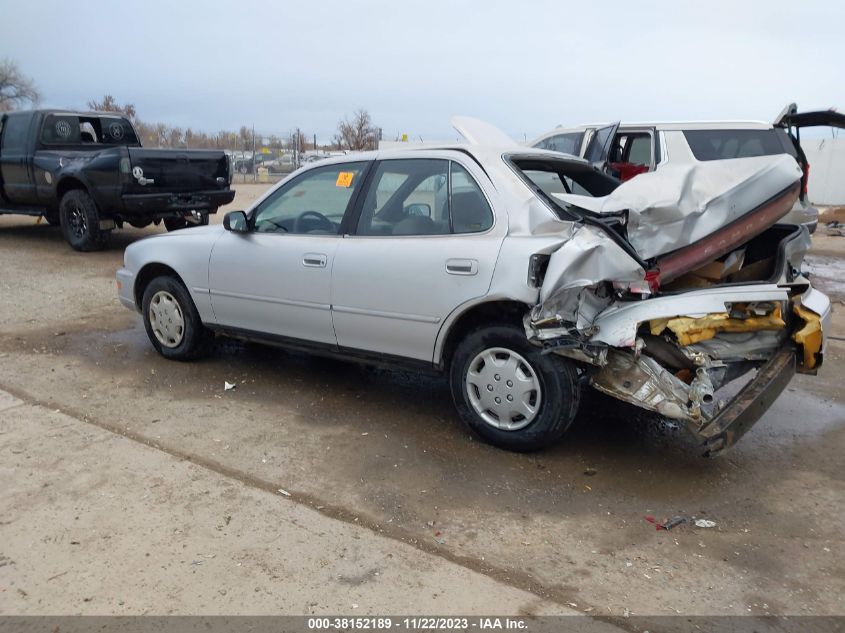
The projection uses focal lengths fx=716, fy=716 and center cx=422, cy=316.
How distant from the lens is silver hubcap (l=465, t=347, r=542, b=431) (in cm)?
403

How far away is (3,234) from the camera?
13.1 metres

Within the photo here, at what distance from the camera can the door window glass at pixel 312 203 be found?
480cm

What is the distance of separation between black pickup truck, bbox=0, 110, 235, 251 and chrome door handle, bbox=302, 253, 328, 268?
6.05 metres

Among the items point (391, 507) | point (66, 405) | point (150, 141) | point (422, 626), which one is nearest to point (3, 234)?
point (66, 405)

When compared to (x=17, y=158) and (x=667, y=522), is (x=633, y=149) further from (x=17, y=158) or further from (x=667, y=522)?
(x=17, y=158)

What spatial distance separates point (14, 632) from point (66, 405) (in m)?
2.43

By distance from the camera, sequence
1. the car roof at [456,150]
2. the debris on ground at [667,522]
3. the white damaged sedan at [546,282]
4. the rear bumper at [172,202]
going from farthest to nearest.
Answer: the rear bumper at [172,202], the car roof at [456,150], the white damaged sedan at [546,282], the debris on ground at [667,522]

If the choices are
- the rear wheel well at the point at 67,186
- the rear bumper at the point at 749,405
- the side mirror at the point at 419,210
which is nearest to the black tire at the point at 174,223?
the rear wheel well at the point at 67,186

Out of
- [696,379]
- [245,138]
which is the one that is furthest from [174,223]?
[245,138]

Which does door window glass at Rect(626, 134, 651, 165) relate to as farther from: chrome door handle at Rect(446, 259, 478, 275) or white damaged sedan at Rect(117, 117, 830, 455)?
chrome door handle at Rect(446, 259, 478, 275)

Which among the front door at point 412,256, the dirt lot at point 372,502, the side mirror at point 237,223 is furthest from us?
the side mirror at point 237,223

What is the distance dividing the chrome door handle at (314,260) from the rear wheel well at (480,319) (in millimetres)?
1007

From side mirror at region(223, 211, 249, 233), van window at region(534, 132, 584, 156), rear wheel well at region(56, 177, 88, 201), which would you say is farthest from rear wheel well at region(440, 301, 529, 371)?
rear wheel well at region(56, 177, 88, 201)

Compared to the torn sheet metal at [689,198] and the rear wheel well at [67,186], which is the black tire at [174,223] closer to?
the rear wheel well at [67,186]
